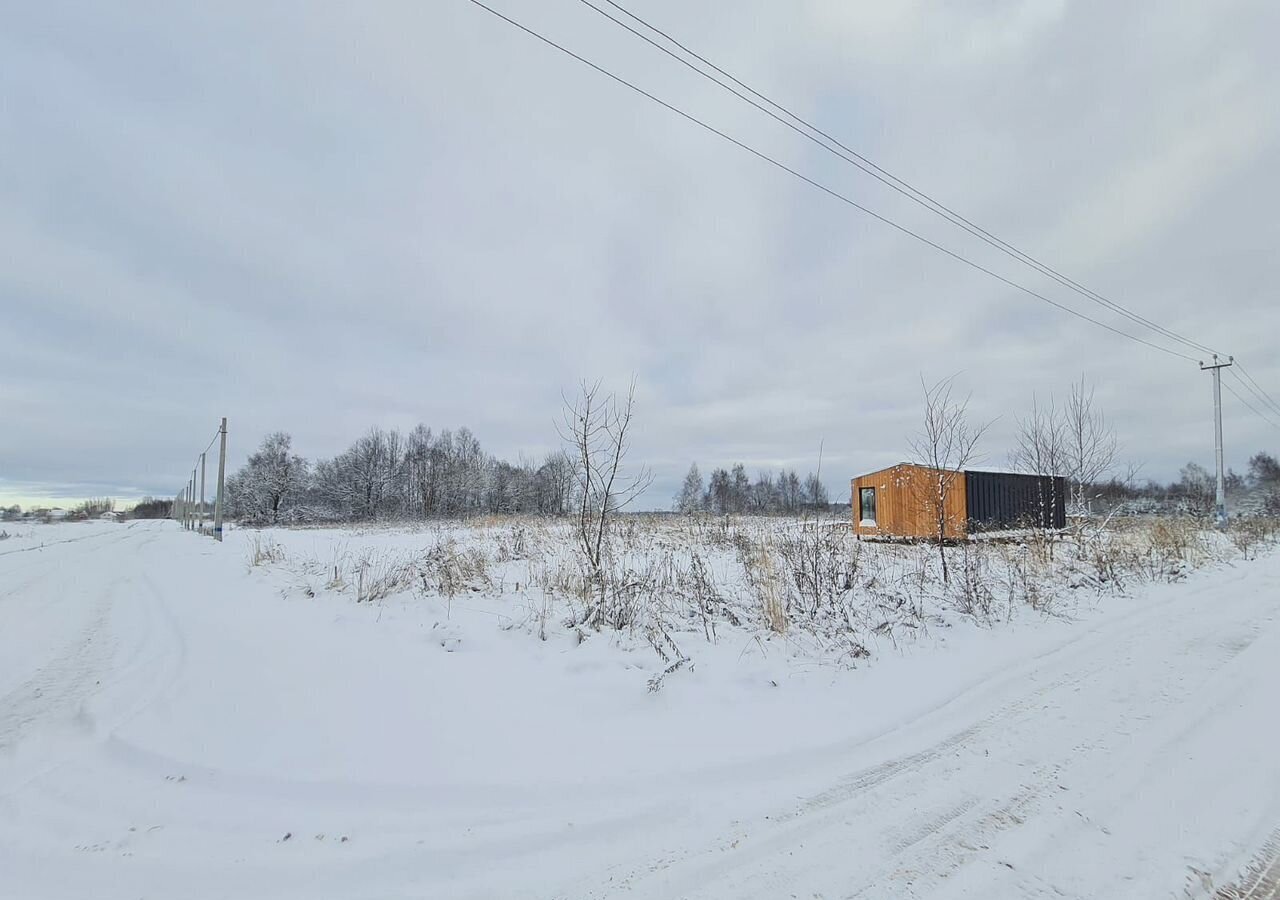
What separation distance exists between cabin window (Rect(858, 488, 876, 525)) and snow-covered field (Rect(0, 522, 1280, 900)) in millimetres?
14995

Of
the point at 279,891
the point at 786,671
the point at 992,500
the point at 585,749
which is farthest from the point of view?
the point at 992,500

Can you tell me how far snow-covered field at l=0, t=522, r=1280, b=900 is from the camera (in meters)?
1.86

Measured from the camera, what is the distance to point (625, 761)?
2.67 metres

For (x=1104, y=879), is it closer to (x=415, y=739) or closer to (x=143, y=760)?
(x=415, y=739)

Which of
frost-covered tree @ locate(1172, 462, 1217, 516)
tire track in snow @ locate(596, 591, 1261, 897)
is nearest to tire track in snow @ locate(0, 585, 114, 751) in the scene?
tire track in snow @ locate(596, 591, 1261, 897)

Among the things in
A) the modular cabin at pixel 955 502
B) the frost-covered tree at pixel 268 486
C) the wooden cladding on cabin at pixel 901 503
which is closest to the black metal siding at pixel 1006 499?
the modular cabin at pixel 955 502

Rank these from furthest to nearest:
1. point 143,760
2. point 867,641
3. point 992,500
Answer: point 992,500
point 867,641
point 143,760

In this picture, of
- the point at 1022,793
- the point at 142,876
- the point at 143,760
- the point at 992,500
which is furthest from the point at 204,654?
the point at 992,500

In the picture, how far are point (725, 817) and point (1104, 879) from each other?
1290 mm

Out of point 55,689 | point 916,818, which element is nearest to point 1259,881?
point 916,818

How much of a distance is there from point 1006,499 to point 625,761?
20959 mm

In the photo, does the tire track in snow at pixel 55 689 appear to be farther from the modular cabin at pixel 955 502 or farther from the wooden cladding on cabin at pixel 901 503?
the modular cabin at pixel 955 502

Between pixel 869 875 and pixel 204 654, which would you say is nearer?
pixel 869 875

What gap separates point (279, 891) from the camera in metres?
1.74
